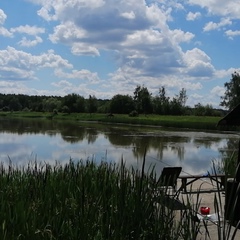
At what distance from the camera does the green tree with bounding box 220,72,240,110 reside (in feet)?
176

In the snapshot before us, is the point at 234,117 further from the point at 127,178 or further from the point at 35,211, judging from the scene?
the point at 35,211

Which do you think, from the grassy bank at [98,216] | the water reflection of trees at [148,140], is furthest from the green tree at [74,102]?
the grassy bank at [98,216]

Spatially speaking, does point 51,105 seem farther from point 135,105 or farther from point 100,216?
point 100,216

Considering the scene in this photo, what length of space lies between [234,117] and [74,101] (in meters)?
78.3

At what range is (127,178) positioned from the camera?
4.29m

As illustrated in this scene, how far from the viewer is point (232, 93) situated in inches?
2191

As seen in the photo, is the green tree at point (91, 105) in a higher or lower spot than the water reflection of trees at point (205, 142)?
higher

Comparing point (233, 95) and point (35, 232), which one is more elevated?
point (233, 95)

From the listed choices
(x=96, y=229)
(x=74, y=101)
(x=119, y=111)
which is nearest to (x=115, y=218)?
(x=96, y=229)

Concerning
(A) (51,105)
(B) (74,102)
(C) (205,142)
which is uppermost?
(B) (74,102)

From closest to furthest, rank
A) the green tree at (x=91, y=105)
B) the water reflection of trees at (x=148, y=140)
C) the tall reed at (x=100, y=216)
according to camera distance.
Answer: the tall reed at (x=100, y=216) → the water reflection of trees at (x=148, y=140) → the green tree at (x=91, y=105)

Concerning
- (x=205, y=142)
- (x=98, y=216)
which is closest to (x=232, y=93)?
(x=205, y=142)

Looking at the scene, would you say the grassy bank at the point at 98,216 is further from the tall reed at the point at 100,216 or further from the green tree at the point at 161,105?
the green tree at the point at 161,105

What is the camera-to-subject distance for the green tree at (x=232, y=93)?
176 feet
